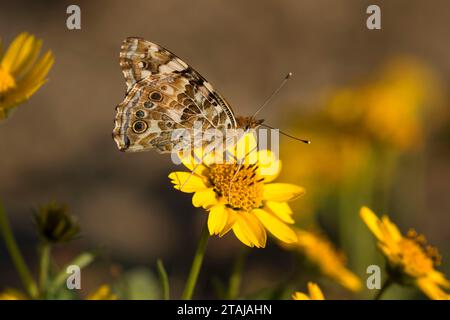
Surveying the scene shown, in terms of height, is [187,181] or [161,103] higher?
[161,103]

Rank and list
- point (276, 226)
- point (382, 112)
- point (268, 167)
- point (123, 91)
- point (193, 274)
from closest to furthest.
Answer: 1. point (193, 274)
2. point (276, 226)
3. point (268, 167)
4. point (382, 112)
5. point (123, 91)

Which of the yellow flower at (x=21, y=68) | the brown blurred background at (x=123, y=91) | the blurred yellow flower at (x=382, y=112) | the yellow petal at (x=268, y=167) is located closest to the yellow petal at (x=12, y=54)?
the yellow flower at (x=21, y=68)

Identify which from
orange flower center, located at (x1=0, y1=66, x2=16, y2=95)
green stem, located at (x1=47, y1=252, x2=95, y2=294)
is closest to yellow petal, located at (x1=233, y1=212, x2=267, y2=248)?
green stem, located at (x1=47, y1=252, x2=95, y2=294)

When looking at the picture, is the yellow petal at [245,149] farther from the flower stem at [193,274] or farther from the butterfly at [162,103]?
the flower stem at [193,274]

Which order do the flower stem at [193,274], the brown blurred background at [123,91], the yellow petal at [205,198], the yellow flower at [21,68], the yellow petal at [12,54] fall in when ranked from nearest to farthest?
1. the flower stem at [193,274]
2. the yellow petal at [205,198]
3. the yellow flower at [21,68]
4. the yellow petal at [12,54]
5. the brown blurred background at [123,91]

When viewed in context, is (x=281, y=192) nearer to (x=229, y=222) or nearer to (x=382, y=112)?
(x=229, y=222)

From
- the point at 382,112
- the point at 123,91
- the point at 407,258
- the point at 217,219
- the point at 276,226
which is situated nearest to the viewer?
the point at 217,219

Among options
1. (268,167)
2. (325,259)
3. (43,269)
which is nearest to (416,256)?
(325,259)

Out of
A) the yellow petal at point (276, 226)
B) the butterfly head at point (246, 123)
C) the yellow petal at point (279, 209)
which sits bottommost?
the yellow petal at point (276, 226)
